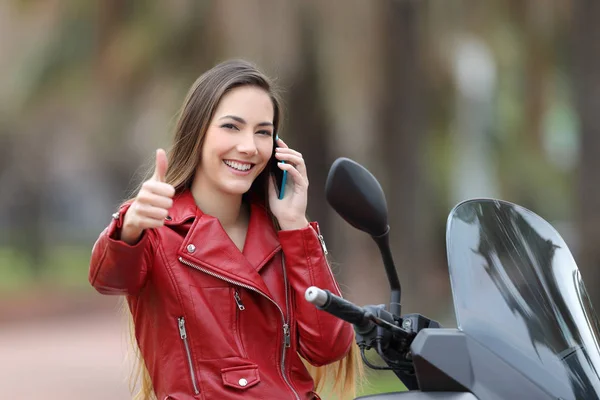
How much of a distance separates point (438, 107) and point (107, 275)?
12.5 metres

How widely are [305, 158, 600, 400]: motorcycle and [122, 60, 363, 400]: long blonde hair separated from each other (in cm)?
60

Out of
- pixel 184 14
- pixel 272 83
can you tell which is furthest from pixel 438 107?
pixel 272 83

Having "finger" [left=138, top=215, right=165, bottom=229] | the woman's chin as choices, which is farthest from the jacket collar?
"finger" [left=138, top=215, right=165, bottom=229]

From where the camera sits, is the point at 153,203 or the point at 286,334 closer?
the point at 153,203

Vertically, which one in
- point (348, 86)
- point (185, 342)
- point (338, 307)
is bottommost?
point (185, 342)

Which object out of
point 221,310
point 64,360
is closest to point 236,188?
point 221,310

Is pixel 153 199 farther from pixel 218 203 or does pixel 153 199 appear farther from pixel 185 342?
pixel 218 203

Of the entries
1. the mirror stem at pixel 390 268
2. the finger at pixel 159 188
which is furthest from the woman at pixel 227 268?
the mirror stem at pixel 390 268

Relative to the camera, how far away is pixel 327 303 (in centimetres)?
215

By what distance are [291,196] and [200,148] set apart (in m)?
0.32

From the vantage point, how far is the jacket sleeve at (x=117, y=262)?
8.70 ft

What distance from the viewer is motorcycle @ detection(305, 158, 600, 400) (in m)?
2.13

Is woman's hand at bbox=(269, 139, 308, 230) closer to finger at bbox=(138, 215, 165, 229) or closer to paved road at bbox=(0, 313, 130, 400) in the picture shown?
finger at bbox=(138, 215, 165, 229)

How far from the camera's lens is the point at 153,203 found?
8.17 ft
